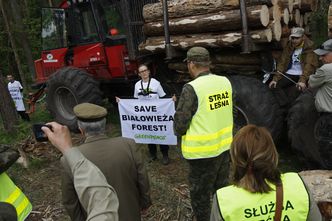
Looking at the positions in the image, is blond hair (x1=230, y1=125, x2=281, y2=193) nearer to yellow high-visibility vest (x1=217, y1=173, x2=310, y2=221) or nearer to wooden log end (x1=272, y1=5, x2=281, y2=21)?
yellow high-visibility vest (x1=217, y1=173, x2=310, y2=221)

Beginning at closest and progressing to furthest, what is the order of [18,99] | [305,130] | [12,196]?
[12,196], [305,130], [18,99]

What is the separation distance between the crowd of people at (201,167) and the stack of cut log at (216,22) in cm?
146

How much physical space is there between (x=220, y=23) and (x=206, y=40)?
38 centimetres

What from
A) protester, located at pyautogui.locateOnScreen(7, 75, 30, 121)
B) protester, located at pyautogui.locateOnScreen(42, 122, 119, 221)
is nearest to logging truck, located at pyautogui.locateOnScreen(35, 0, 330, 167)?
protester, located at pyautogui.locateOnScreen(7, 75, 30, 121)

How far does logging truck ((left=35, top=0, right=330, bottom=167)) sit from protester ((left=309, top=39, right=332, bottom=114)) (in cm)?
125

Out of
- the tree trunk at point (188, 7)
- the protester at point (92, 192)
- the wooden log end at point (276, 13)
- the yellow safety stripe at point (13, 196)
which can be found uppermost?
the tree trunk at point (188, 7)

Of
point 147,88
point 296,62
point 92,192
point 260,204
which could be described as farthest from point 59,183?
point 260,204

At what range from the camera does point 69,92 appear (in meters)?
8.84

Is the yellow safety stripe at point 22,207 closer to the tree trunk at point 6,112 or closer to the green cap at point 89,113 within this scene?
the green cap at point 89,113

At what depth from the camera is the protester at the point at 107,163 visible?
2.82m

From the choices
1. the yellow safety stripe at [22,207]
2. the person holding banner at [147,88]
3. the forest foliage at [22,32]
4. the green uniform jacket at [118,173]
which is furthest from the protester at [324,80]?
the forest foliage at [22,32]

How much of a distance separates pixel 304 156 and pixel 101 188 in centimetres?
437

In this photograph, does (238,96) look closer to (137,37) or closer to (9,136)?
(137,37)

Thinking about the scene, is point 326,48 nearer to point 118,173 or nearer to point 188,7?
point 188,7
